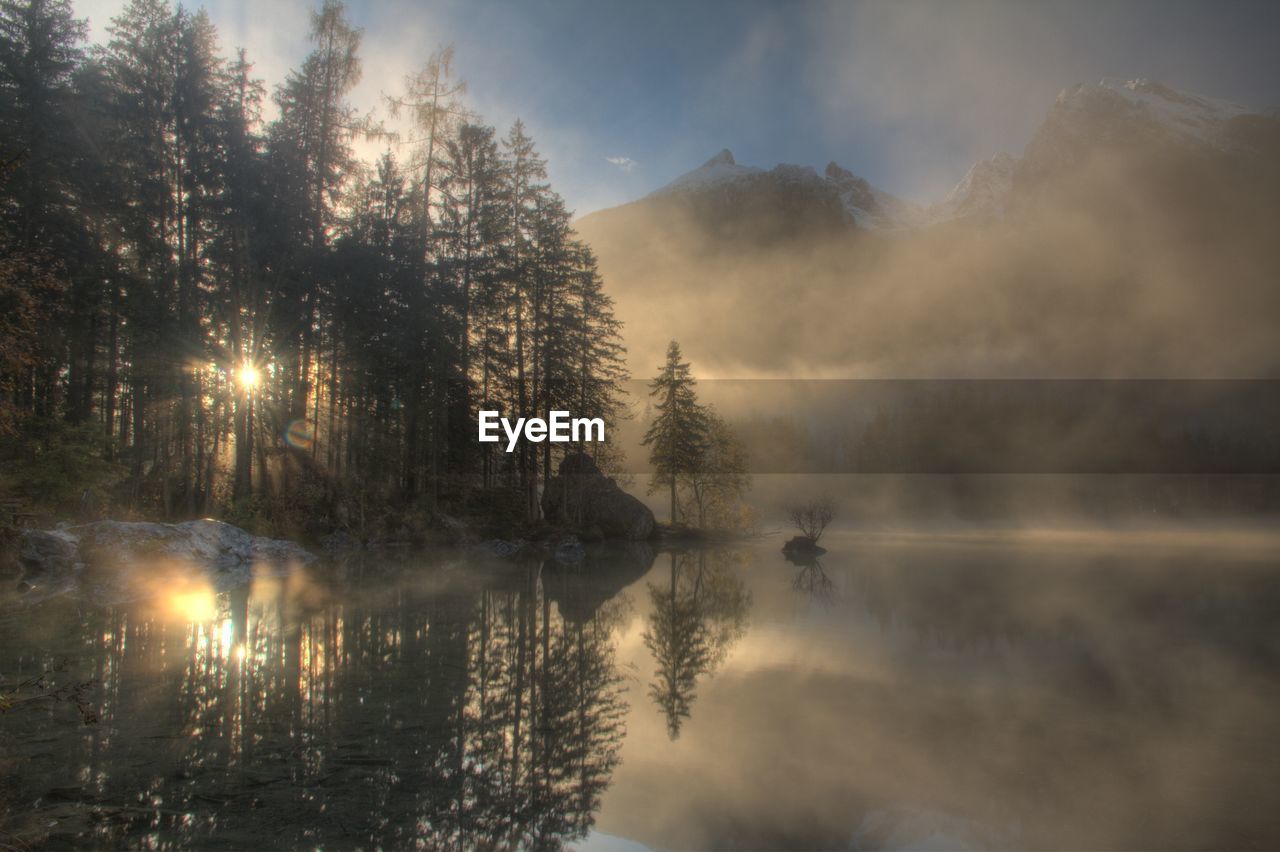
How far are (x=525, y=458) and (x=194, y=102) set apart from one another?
67.4ft

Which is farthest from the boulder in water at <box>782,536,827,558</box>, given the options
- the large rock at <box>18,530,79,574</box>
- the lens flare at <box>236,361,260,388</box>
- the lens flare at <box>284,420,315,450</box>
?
the large rock at <box>18,530,79,574</box>

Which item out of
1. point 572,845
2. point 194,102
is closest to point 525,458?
point 194,102

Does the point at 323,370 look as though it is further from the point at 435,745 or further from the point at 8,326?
the point at 435,745

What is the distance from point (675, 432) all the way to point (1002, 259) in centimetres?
12365

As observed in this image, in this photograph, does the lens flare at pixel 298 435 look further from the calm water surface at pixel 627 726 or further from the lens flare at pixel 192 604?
the calm water surface at pixel 627 726

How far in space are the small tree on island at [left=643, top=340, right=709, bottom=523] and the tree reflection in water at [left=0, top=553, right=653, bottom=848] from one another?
31.8 meters

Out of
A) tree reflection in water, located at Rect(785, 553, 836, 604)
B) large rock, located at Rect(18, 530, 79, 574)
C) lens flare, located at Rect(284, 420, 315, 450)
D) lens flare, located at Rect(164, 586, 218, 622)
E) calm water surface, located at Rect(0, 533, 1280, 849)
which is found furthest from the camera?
lens flare, located at Rect(284, 420, 315, 450)

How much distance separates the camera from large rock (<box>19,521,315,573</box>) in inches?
613

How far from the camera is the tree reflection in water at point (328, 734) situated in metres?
4.36

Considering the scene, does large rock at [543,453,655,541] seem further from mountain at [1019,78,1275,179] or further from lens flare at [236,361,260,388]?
mountain at [1019,78,1275,179]

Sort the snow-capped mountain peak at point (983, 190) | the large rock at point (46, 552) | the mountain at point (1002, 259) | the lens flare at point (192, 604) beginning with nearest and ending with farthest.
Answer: the lens flare at point (192, 604) → the large rock at point (46, 552) → the mountain at point (1002, 259) → the snow-capped mountain peak at point (983, 190)

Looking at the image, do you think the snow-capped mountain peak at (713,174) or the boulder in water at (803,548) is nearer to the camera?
the boulder in water at (803,548)

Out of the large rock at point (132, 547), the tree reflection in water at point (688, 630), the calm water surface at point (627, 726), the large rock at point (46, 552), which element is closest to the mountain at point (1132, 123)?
the calm water surface at point (627, 726)

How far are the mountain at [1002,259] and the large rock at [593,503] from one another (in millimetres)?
68712
